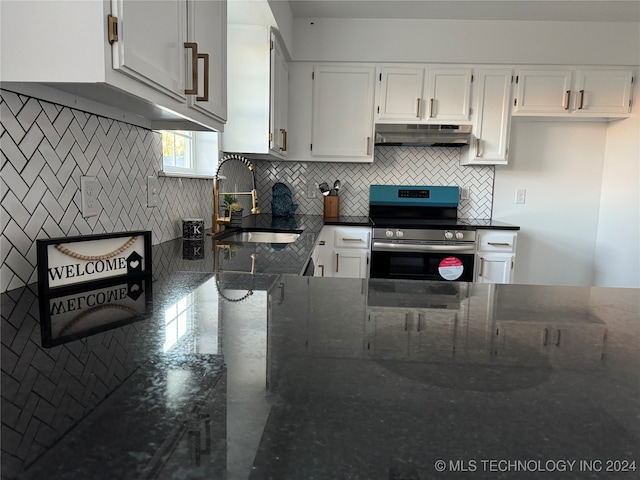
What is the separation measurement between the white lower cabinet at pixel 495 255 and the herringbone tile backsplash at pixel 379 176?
1.90 ft

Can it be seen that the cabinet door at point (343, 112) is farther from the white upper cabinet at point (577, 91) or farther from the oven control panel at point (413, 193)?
the white upper cabinet at point (577, 91)

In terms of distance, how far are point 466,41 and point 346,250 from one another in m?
1.93

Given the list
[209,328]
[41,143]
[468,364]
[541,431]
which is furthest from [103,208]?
→ [541,431]

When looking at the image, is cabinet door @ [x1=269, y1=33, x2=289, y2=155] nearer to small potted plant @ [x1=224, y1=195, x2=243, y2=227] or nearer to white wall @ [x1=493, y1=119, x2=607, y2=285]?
small potted plant @ [x1=224, y1=195, x2=243, y2=227]

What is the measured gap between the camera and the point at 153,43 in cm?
99

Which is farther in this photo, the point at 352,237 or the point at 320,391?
the point at 352,237

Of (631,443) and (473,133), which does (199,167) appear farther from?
Answer: (631,443)

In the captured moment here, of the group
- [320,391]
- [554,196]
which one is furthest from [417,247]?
[320,391]

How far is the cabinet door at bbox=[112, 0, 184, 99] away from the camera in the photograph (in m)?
0.85

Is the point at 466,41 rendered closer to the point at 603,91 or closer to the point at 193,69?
the point at 603,91

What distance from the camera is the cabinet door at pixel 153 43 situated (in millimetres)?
855

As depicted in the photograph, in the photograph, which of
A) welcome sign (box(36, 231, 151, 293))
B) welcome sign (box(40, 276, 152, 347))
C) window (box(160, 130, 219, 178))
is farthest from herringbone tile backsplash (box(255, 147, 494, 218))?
welcome sign (box(40, 276, 152, 347))

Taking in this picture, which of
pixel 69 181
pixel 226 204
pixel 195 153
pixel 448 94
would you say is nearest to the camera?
pixel 69 181

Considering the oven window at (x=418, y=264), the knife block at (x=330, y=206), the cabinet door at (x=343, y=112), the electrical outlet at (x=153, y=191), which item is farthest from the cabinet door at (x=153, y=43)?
the knife block at (x=330, y=206)
